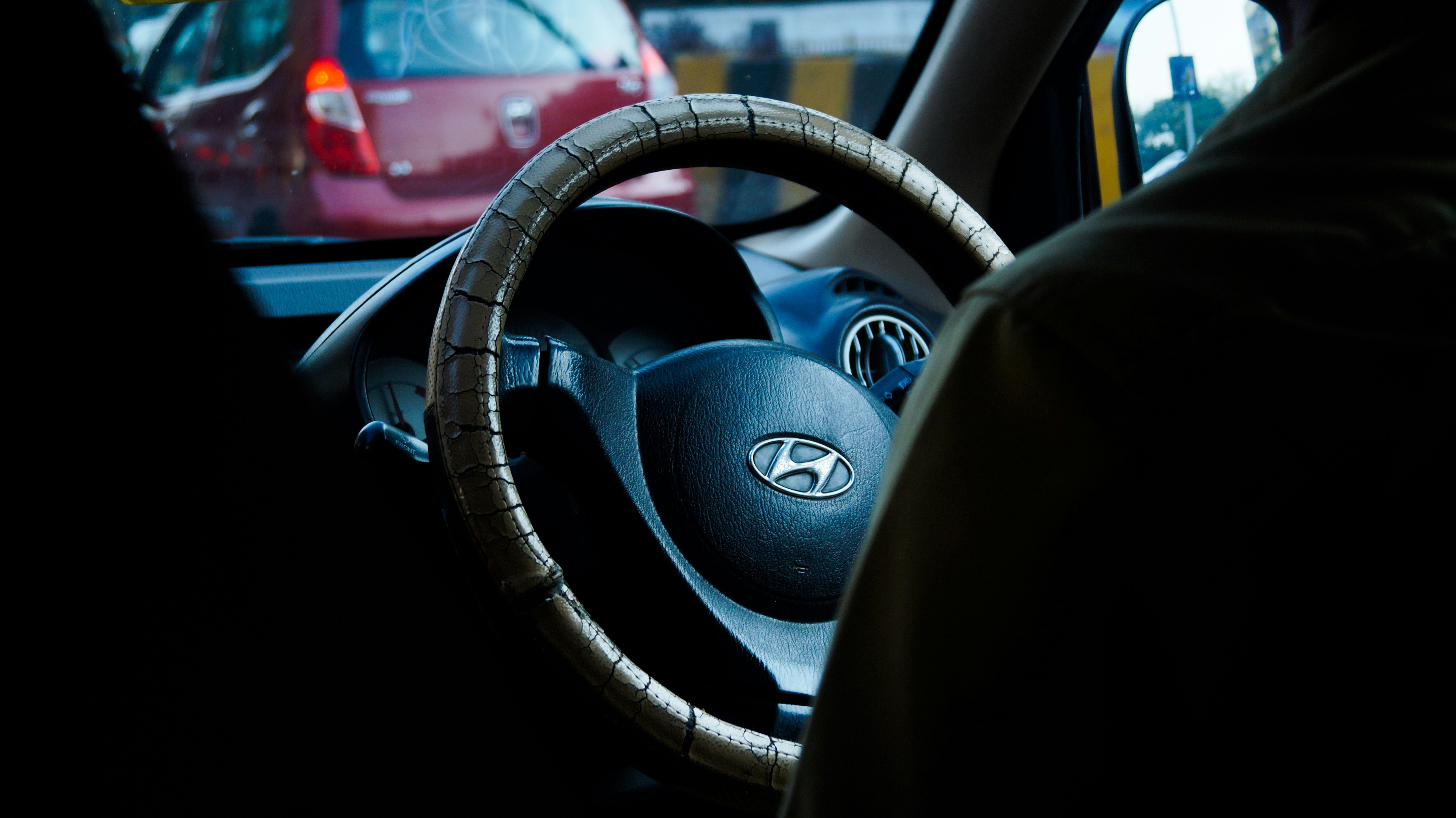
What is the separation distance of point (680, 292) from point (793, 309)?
1.03 ft

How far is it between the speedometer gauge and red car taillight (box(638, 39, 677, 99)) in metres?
1.40

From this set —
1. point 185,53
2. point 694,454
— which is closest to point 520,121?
point 185,53

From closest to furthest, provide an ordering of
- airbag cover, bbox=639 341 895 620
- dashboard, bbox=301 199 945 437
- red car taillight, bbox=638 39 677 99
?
airbag cover, bbox=639 341 895 620
dashboard, bbox=301 199 945 437
red car taillight, bbox=638 39 677 99

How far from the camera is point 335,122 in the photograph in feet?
7.33

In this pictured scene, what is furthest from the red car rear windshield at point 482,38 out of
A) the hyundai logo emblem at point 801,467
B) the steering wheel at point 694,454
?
the hyundai logo emblem at point 801,467

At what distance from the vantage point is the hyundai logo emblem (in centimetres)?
98

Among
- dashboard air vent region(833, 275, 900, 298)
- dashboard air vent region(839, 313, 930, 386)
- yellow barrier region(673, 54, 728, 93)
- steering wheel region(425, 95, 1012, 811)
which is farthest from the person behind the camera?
yellow barrier region(673, 54, 728, 93)

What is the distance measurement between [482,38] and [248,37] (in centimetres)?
52

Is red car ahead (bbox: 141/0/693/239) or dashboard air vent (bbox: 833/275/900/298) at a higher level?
red car ahead (bbox: 141/0/693/239)

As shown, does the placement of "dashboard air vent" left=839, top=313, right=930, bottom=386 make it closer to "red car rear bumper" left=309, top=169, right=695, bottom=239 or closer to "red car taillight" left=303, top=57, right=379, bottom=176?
"red car rear bumper" left=309, top=169, right=695, bottom=239

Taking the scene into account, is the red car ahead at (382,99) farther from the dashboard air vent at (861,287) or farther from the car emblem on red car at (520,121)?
the dashboard air vent at (861,287)

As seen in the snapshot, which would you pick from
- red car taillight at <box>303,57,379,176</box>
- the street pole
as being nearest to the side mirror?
the street pole

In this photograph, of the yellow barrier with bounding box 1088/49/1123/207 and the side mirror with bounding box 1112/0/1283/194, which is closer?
the side mirror with bounding box 1112/0/1283/194

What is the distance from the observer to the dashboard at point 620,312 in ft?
3.85
